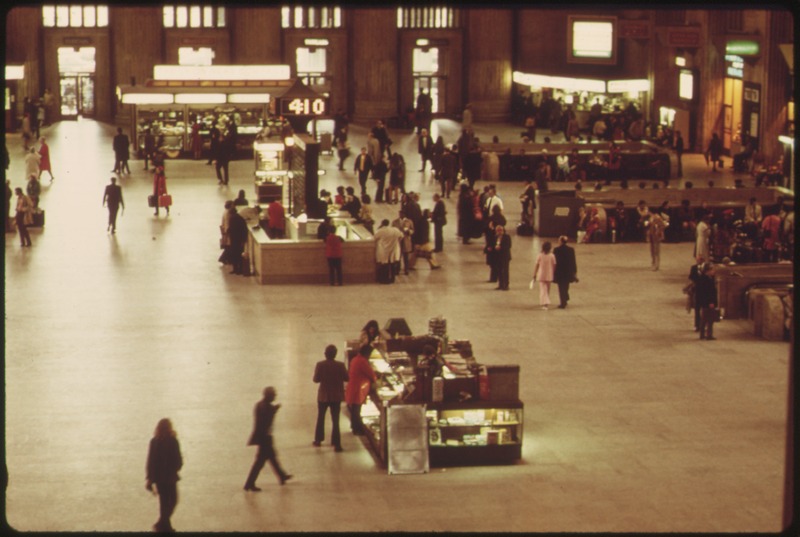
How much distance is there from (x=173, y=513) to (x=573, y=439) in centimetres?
485

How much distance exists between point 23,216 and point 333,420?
1569 centimetres

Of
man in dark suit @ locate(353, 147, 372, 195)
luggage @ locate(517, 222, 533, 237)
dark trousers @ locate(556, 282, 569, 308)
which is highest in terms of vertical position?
man in dark suit @ locate(353, 147, 372, 195)

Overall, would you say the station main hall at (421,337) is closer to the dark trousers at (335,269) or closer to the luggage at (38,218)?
the luggage at (38,218)

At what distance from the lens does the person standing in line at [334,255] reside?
83.8ft

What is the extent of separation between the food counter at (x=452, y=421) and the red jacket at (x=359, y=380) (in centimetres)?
37

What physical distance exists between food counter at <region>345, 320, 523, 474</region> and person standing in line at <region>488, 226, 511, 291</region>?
9.04 metres

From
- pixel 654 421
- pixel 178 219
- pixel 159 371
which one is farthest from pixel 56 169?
pixel 654 421

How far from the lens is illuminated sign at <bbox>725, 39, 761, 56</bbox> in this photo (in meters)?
41.3

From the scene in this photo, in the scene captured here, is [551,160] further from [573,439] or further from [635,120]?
[573,439]

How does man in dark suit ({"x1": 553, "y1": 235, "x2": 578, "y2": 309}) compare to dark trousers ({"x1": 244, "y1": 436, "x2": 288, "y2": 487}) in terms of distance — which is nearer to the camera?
dark trousers ({"x1": 244, "y1": 436, "x2": 288, "y2": 487})

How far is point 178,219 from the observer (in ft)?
108

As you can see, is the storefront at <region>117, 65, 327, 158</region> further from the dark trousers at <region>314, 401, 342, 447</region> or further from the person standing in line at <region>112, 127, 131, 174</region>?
the dark trousers at <region>314, 401, 342, 447</region>

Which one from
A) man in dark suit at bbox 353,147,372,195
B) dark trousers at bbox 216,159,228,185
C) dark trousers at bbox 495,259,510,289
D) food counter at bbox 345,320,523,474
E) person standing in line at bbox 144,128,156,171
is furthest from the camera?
person standing in line at bbox 144,128,156,171

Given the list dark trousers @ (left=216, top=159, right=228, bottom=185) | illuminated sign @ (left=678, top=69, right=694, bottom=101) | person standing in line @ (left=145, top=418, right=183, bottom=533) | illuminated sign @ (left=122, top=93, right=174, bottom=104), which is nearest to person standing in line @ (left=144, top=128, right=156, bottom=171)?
illuminated sign @ (left=122, top=93, right=174, bottom=104)
